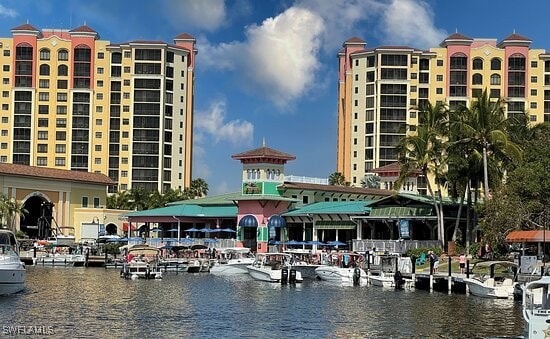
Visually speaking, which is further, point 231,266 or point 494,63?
point 494,63

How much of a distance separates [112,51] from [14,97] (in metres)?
18.7

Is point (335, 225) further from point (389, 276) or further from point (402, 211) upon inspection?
point (389, 276)

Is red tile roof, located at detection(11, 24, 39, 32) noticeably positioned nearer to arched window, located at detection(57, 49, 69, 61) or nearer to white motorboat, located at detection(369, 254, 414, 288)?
arched window, located at detection(57, 49, 69, 61)

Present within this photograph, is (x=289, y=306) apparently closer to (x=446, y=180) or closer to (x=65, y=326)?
(x=65, y=326)

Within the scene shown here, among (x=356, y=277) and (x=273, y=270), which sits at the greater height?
(x=273, y=270)

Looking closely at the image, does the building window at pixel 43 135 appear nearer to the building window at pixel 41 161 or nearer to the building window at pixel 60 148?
the building window at pixel 60 148

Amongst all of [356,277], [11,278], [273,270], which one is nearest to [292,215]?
[273,270]

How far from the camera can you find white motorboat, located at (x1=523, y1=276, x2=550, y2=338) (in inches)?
1110

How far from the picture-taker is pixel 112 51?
156000 millimetres

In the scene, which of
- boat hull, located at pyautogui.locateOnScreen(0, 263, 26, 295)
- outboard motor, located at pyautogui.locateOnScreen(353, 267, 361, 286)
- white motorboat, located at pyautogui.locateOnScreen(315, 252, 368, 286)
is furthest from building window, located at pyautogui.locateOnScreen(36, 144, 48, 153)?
boat hull, located at pyautogui.locateOnScreen(0, 263, 26, 295)

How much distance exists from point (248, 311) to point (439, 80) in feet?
388

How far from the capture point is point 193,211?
4166 inches

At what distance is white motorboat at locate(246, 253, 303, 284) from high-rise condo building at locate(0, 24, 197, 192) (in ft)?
268

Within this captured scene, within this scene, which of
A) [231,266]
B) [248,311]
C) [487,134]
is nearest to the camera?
[248,311]
